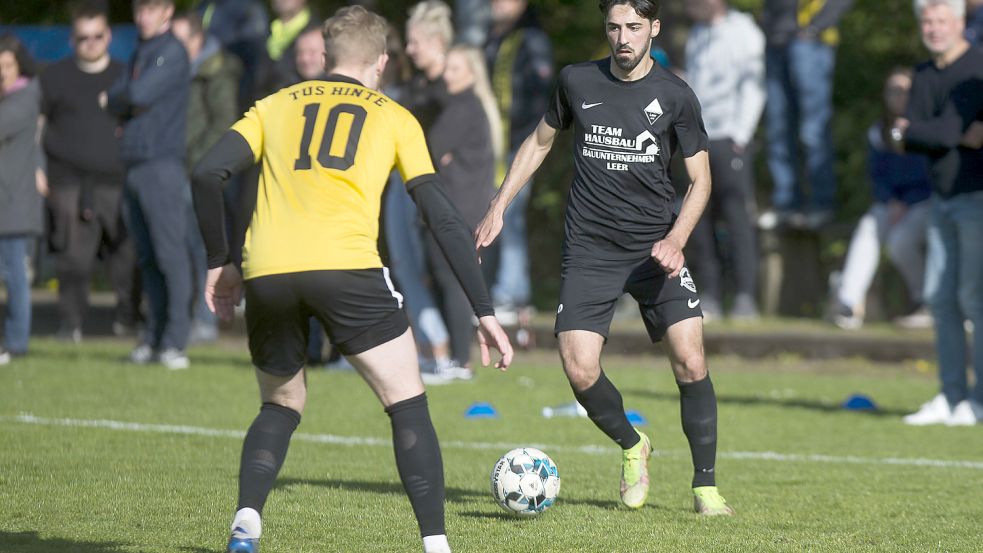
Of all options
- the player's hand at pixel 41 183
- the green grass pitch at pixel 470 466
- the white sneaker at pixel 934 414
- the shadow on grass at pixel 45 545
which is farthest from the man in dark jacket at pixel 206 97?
the shadow on grass at pixel 45 545

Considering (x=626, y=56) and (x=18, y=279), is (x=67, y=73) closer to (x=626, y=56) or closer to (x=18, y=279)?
(x=18, y=279)

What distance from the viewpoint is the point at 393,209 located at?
43.3ft

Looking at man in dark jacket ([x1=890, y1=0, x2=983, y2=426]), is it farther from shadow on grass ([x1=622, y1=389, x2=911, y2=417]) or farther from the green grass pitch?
the green grass pitch

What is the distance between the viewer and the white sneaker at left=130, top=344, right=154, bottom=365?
1305 cm

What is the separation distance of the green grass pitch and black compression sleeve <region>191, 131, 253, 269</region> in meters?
1.19

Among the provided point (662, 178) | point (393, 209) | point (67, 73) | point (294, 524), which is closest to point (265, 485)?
point (294, 524)

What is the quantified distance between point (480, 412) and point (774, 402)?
252 centimetres

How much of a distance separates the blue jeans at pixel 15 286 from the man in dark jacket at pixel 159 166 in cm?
108

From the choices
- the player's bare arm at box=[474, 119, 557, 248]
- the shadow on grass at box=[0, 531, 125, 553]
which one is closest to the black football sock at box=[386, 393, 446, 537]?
the shadow on grass at box=[0, 531, 125, 553]

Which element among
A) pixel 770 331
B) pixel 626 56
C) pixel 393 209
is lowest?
pixel 770 331

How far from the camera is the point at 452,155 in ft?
40.3

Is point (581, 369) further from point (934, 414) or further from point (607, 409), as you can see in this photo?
point (934, 414)

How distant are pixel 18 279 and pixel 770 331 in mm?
6535

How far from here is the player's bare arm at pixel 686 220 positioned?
6906 mm
